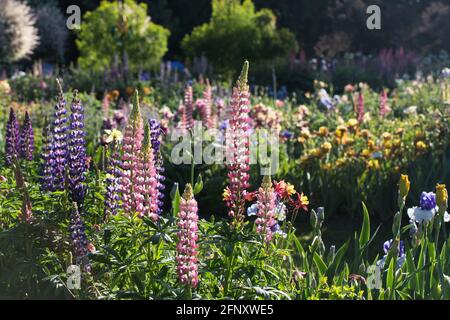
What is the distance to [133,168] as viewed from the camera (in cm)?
308

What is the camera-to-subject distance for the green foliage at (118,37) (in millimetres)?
13805

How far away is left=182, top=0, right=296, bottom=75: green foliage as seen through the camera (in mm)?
14086

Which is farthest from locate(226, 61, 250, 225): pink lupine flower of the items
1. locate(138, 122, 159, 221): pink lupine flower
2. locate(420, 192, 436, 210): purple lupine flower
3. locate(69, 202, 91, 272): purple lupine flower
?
locate(420, 192, 436, 210): purple lupine flower

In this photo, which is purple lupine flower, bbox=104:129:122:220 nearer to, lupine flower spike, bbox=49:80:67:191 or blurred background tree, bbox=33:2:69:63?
lupine flower spike, bbox=49:80:67:191

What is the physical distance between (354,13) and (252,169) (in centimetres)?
1249

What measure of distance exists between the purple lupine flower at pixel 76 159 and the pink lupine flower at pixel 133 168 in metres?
0.35

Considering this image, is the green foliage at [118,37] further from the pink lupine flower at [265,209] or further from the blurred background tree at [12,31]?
the pink lupine flower at [265,209]

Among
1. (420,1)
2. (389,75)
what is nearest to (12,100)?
(389,75)

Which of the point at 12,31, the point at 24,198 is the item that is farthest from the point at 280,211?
the point at 12,31

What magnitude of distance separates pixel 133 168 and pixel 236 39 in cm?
1125

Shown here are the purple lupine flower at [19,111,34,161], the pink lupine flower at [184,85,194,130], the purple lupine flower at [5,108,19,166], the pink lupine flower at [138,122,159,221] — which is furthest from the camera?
the pink lupine flower at [184,85,194,130]

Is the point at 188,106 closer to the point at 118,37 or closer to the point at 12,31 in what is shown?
the point at 118,37

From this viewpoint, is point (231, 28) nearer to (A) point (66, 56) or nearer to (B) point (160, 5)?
(B) point (160, 5)

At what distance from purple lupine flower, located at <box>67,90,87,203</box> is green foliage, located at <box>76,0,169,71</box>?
1011cm
